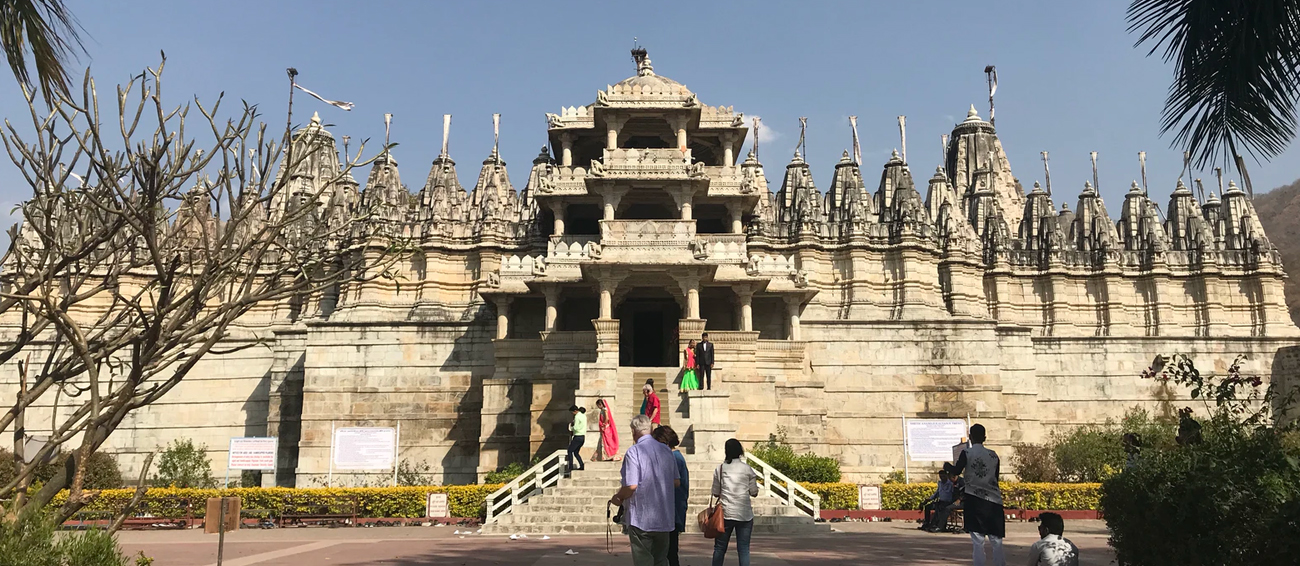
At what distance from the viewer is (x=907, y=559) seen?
1305 cm

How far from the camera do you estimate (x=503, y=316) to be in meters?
29.9

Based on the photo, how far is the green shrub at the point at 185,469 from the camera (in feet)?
94.1

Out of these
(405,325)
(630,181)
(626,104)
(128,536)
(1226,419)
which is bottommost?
(128,536)

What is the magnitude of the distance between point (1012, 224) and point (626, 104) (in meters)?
37.2

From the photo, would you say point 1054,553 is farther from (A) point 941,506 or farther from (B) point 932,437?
(B) point 932,437

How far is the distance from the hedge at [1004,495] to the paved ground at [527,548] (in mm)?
→ 1792

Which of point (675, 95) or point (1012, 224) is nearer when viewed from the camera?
point (675, 95)

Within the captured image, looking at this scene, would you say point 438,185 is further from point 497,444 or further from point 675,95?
point 497,444

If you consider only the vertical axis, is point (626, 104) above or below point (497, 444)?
above

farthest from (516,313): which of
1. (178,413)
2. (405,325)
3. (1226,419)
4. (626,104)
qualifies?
(1226,419)

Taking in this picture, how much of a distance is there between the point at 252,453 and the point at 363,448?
2763 mm

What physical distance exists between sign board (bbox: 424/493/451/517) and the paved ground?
110cm

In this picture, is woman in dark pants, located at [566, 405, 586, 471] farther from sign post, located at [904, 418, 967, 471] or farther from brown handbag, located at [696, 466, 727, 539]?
brown handbag, located at [696, 466, 727, 539]

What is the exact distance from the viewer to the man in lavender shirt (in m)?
8.15
